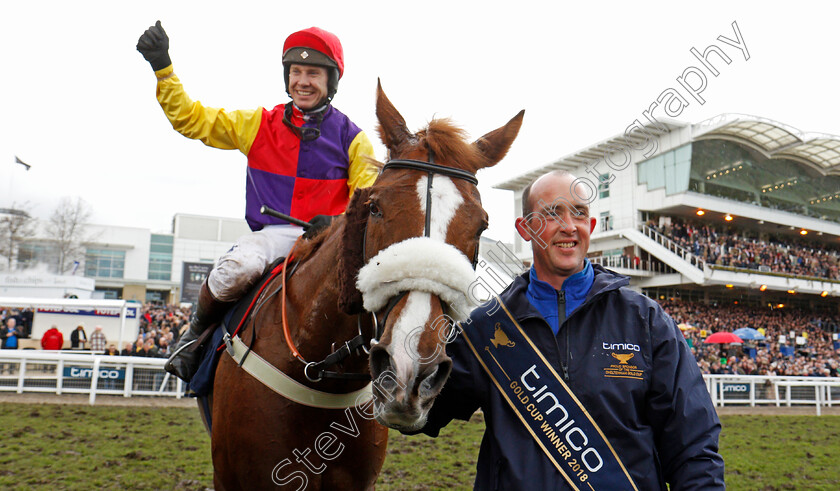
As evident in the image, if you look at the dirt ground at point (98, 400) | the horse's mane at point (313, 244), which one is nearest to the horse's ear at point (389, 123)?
the horse's mane at point (313, 244)

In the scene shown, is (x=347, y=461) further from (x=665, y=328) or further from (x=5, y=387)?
(x=5, y=387)

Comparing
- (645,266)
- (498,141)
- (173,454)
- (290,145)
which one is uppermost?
(645,266)

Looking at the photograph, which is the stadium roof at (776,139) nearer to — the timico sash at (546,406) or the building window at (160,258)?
the timico sash at (546,406)

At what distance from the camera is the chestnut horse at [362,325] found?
4.34 ft

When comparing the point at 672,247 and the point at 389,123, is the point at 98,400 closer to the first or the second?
the point at 389,123

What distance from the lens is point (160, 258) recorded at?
43.9 meters

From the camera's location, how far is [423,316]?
4.30ft

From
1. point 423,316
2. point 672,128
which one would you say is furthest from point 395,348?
point 672,128

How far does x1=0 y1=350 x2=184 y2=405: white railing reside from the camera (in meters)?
9.34

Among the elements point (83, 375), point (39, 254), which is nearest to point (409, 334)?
point (83, 375)

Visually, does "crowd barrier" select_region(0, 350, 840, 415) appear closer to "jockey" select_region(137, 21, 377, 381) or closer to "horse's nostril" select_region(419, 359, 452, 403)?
"jockey" select_region(137, 21, 377, 381)

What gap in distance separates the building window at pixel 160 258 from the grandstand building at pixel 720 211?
30.1 m

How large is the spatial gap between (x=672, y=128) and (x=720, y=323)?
33.7 ft

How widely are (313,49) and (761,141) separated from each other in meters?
31.9
